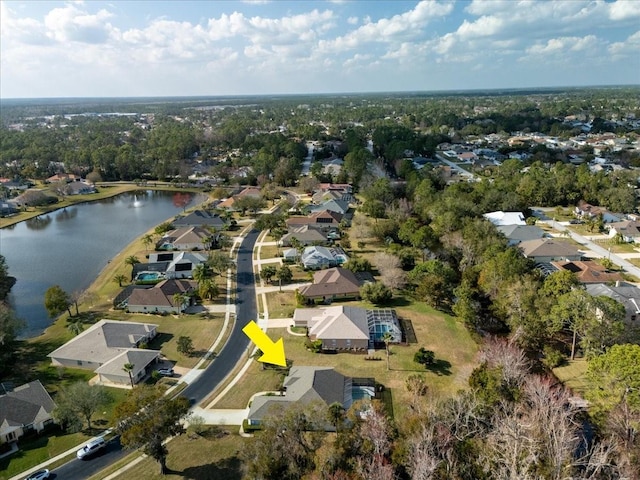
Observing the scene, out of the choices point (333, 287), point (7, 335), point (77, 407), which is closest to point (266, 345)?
point (333, 287)

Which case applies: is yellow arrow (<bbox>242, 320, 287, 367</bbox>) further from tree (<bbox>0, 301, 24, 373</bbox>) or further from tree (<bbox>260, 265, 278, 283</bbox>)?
tree (<bbox>0, 301, 24, 373</bbox>)

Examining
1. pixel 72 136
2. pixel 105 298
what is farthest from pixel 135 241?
pixel 72 136

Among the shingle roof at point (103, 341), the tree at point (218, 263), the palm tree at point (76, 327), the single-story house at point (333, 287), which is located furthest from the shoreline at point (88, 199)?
the single-story house at point (333, 287)

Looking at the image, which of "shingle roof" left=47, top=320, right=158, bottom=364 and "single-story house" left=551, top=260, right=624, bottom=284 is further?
"single-story house" left=551, top=260, right=624, bottom=284

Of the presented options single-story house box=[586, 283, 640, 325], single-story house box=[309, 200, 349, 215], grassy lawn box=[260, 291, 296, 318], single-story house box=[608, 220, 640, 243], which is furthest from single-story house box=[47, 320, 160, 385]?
single-story house box=[608, 220, 640, 243]

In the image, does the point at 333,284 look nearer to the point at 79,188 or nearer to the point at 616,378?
the point at 616,378

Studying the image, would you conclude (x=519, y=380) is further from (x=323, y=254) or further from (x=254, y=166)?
(x=254, y=166)
